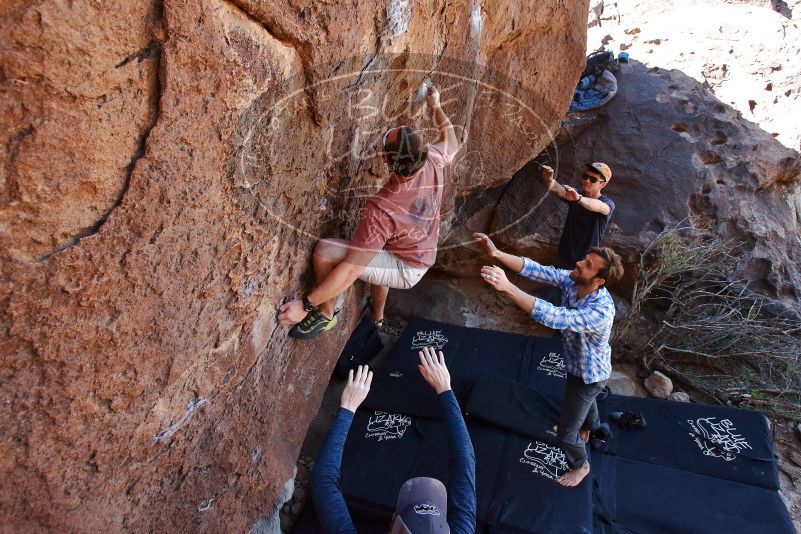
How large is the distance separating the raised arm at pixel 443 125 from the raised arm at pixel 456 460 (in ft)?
3.82

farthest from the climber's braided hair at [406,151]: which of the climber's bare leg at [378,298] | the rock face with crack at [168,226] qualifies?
the climber's bare leg at [378,298]

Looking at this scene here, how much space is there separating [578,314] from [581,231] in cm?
177

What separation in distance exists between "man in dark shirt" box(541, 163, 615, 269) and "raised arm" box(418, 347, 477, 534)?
6.96ft

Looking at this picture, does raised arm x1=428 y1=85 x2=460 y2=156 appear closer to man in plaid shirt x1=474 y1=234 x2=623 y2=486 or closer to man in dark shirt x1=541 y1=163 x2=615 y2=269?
man in plaid shirt x1=474 y1=234 x2=623 y2=486

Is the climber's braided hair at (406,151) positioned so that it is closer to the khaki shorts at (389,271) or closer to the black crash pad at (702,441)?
the khaki shorts at (389,271)

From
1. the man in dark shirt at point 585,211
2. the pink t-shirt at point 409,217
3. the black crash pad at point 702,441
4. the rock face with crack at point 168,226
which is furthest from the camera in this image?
the man in dark shirt at point 585,211

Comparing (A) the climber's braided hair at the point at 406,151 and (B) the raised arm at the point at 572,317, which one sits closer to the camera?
(A) the climber's braided hair at the point at 406,151

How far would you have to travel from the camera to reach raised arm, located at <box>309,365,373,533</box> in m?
1.94

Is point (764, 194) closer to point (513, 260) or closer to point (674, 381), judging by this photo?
point (674, 381)

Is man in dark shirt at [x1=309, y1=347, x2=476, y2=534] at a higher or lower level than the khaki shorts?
lower

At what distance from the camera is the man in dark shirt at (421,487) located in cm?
175

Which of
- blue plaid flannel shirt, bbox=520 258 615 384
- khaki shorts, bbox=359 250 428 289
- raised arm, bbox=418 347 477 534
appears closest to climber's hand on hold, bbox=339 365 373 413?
raised arm, bbox=418 347 477 534

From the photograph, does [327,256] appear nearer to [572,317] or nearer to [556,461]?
[572,317]

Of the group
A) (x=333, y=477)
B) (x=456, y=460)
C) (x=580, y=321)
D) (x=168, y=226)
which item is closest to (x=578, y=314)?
(x=580, y=321)
